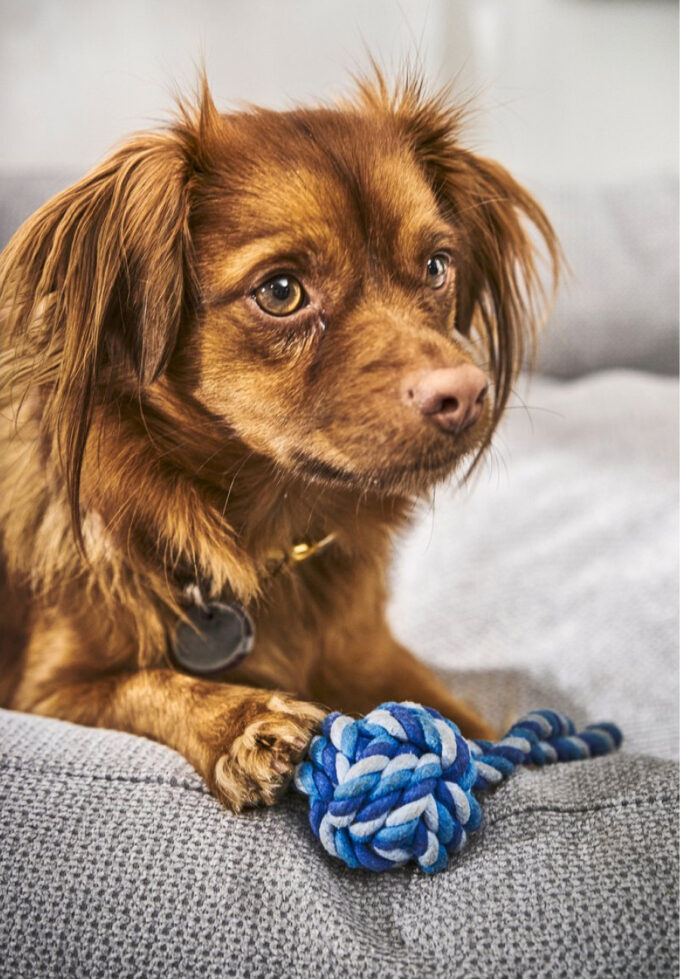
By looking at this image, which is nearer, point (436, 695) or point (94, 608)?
point (94, 608)

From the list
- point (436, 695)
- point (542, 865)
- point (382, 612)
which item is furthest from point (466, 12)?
point (542, 865)

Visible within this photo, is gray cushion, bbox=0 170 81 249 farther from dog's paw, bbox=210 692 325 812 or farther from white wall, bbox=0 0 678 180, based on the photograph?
dog's paw, bbox=210 692 325 812

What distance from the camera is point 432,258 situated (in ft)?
3.55

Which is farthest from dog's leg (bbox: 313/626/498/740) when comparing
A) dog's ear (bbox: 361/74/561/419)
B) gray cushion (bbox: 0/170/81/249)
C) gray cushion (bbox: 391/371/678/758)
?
gray cushion (bbox: 0/170/81/249)

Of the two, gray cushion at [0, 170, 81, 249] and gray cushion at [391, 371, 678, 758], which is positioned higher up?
gray cushion at [0, 170, 81, 249]

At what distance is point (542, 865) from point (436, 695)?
0.47 m

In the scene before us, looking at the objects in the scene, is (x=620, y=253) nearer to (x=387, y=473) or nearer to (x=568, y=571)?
(x=568, y=571)

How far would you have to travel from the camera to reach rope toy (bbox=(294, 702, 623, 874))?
0.78 m

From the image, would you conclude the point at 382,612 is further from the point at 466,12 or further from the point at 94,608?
the point at 466,12

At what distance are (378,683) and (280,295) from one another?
56 cm

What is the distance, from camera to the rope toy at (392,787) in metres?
0.78

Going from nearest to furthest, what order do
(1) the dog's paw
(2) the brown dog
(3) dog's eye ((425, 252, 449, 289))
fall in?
(1) the dog's paw < (2) the brown dog < (3) dog's eye ((425, 252, 449, 289))

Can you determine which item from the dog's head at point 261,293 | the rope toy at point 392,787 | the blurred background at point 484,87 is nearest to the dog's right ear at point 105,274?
the dog's head at point 261,293

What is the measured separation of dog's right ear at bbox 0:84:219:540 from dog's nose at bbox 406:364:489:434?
288 mm
